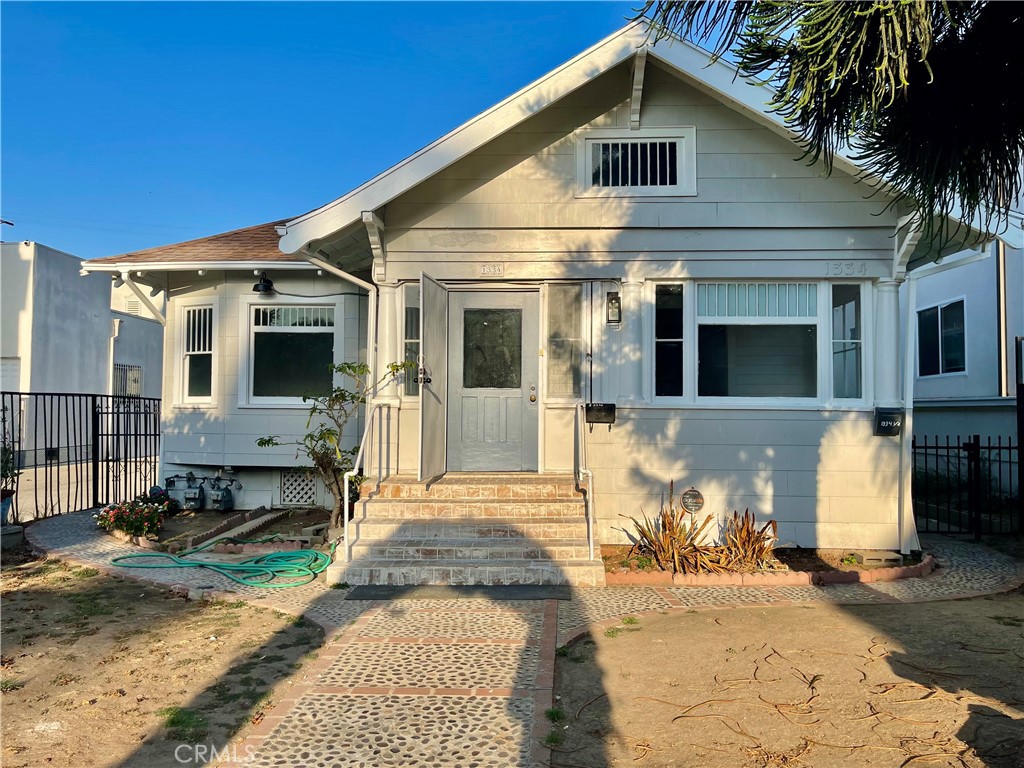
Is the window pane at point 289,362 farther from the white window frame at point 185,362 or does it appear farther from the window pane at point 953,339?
the window pane at point 953,339

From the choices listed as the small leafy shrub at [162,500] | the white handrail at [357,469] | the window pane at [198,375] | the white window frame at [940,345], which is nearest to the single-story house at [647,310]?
the white handrail at [357,469]

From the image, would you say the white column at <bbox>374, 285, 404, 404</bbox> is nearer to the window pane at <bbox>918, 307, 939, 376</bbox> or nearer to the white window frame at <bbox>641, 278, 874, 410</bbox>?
the white window frame at <bbox>641, 278, 874, 410</bbox>

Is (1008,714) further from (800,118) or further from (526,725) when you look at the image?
(800,118)

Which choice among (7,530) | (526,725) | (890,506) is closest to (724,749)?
(526,725)

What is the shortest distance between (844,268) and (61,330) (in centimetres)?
1958

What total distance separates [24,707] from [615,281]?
21.0 feet

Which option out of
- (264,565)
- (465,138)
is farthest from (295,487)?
(465,138)

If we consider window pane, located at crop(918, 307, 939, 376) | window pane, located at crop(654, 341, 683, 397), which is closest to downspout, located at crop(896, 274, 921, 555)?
window pane, located at crop(654, 341, 683, 397)

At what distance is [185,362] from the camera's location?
32.0 ft

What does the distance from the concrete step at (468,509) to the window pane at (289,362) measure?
307cm

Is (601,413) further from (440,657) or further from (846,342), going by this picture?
(440,657)

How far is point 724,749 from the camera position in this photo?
10.6 feet

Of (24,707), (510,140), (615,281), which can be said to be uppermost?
(510,140)

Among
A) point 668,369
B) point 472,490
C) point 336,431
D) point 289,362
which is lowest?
point 472,490
